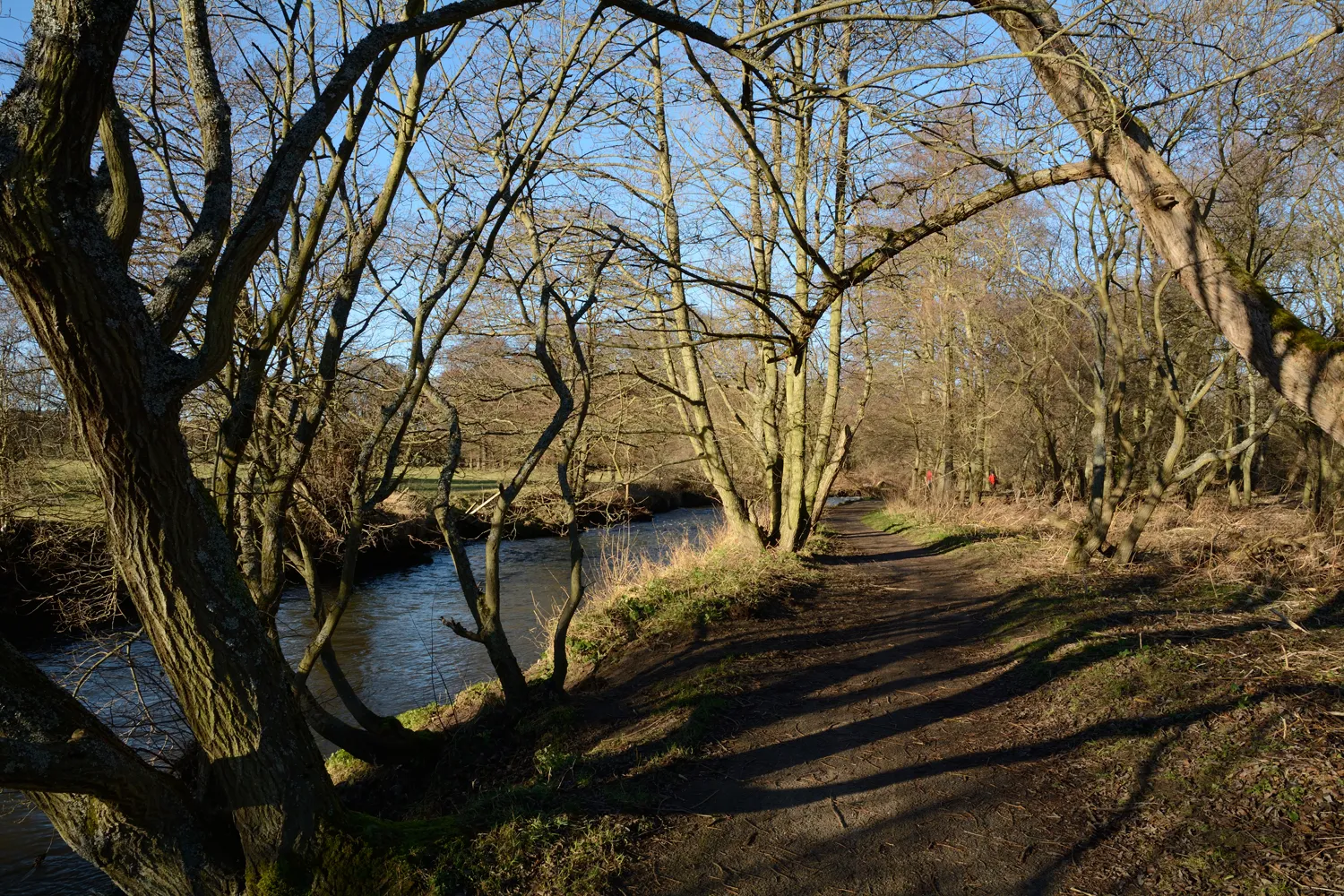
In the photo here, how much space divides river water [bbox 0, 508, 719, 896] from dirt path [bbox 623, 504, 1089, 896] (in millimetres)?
3491

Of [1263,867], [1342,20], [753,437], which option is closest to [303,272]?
[1263,867]

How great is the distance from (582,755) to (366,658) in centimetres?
695

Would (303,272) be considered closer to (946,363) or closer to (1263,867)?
(1263,867)

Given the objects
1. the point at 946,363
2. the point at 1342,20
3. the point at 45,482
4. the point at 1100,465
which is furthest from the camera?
the point at 946,363

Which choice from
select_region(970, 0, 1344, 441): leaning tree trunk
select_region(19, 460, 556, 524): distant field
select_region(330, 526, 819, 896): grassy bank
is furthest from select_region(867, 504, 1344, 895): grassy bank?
select_region(19, 460, 556, 524): distant field

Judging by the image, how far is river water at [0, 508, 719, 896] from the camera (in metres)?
5.89

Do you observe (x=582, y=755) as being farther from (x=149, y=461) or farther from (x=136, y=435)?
(x=136, y=435)

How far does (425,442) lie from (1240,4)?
316 inches

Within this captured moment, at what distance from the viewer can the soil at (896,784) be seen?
12.2 feet

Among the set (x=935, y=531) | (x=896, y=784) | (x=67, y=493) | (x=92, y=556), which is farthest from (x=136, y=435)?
(x=935, y=531)

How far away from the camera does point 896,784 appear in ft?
15.1

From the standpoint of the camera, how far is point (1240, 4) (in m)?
6.82

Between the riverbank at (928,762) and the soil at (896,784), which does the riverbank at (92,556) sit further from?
A: the soil at (896,784)

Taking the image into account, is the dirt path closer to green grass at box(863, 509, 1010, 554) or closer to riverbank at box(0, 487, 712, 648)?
riverbank at box(0, 487, 712, 648)
